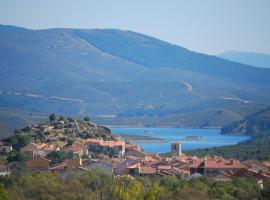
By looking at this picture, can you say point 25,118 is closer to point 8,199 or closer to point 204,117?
point 204,117

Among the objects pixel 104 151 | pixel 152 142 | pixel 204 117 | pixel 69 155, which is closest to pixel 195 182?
pixel 69 155

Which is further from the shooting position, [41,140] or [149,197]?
[41,140]

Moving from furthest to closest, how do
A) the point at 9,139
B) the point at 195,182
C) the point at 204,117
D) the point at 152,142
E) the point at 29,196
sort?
the point at 204,117 < the point at 152,142 < the point at 9,139 < the point at 195,182 < the point at 29,196

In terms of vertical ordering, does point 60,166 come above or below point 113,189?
below

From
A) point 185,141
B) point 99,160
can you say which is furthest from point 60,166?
point 185,141

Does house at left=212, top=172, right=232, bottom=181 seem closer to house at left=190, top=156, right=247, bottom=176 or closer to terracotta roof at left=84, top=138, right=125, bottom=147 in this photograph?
house at left=190, top=156, right=247, bottom=176

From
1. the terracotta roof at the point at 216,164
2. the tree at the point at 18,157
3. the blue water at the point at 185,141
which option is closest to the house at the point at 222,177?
the terracotta roof at the point at 216,164

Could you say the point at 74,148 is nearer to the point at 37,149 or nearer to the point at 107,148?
the point at 37,149
